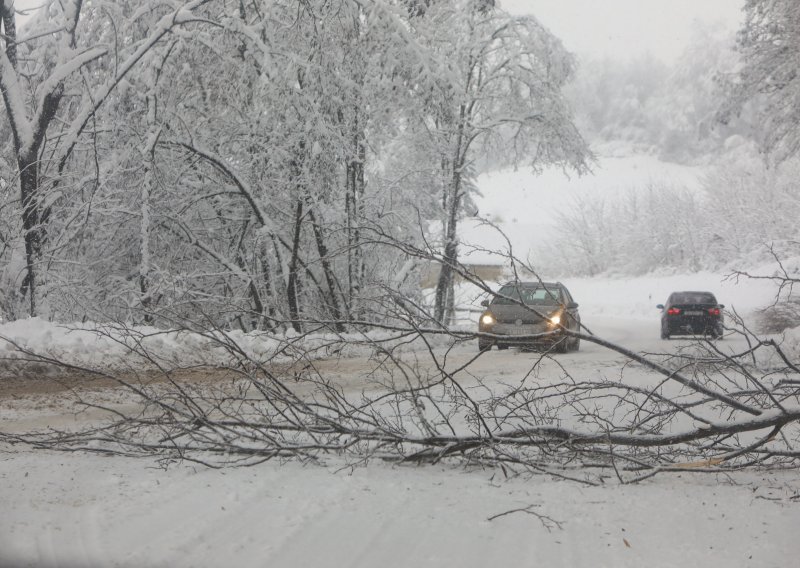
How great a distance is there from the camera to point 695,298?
2433 centimetres

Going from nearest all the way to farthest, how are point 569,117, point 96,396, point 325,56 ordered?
point 96,396
point 325,56
point 569,117

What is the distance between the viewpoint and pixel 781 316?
18469mm

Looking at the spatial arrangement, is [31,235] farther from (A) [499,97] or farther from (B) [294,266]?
(A) [499,97]

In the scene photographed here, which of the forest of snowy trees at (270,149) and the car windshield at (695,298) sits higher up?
the forest of snowy trees at (270,149)

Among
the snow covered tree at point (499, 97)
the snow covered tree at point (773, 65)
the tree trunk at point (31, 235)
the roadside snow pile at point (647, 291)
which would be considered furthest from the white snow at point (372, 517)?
the roadside snow pile at point (647, 291)

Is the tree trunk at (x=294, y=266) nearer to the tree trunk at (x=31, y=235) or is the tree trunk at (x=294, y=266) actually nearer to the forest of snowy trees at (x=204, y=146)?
the forest of snowy trees at (x=204, y=146)

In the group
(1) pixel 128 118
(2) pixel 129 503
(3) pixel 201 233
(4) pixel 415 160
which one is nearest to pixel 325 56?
(1) pixel 128 118

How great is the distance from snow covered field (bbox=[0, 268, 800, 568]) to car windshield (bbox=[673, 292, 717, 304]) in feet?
63.3

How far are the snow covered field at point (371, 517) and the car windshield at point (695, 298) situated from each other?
19.3 m

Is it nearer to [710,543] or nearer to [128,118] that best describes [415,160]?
[128,118]

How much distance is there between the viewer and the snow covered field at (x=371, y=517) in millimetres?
3947

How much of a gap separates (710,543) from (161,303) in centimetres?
1347

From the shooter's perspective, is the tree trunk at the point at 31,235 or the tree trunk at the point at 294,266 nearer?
the tree trunk at the point at 31,235

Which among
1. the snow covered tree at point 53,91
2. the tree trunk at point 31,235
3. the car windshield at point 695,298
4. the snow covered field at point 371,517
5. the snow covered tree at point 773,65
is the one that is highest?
the snow covered tree at point 773,65
